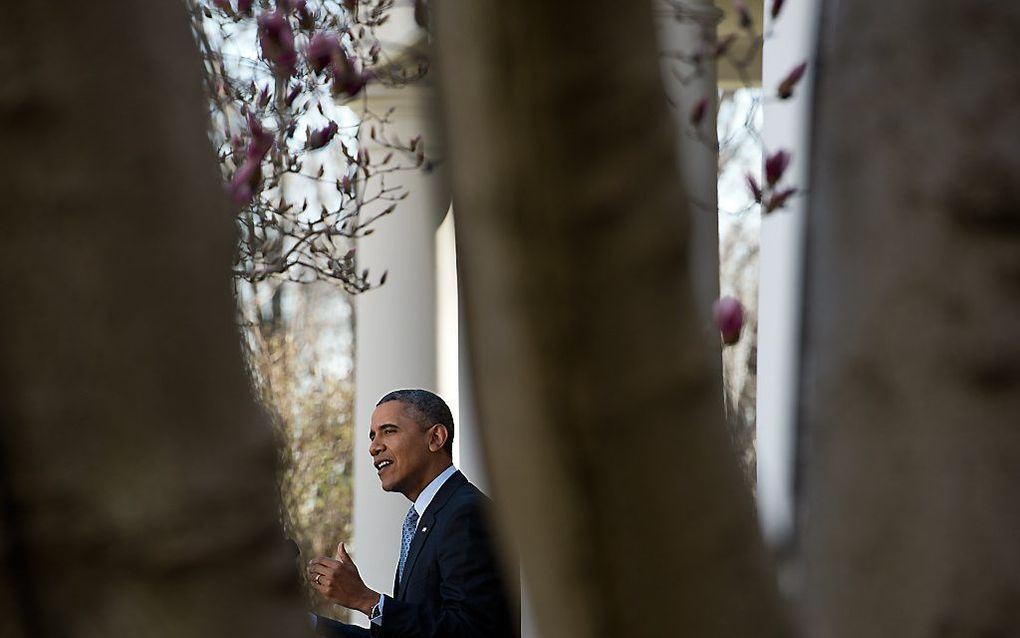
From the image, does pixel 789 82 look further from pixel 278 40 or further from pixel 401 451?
pixel 401 451

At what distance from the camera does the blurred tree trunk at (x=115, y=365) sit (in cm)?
87

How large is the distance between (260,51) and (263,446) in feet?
13.5

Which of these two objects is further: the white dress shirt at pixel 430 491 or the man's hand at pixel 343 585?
the white dress shirt at pixel 430 491

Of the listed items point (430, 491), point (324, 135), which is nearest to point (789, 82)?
point (324, 135)

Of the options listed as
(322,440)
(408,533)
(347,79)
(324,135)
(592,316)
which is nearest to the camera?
(592,316)

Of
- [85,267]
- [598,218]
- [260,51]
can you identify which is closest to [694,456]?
[598,218]

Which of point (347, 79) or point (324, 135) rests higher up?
point (347, 79)

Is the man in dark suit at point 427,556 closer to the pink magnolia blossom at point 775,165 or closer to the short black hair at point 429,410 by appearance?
the short black hair at point 429,410

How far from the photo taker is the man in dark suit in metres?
4.76

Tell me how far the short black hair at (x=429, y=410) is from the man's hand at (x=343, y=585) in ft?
2.51

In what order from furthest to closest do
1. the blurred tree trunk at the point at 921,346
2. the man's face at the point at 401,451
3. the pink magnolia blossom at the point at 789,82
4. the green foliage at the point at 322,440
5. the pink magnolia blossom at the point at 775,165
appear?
the green foliage at the point at 322,440, the man's face at the point at 401,451, the pink magnolia blossom at the point at 775,165, the pink magnolia blossom at the point at 789,82, the blurred tree trunk at the point at 921,346

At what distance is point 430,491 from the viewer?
5422 mm

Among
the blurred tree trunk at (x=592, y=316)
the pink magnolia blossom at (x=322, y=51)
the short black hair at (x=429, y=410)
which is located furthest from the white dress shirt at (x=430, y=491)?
the blurred tree trunk at (x=592, y=316)

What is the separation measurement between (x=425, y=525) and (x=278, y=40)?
195cm
